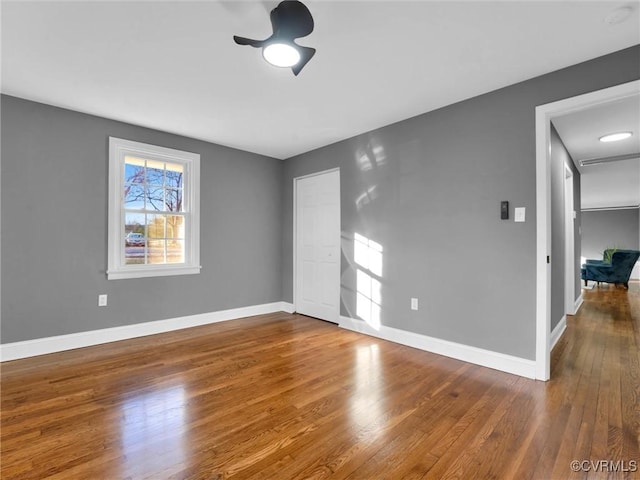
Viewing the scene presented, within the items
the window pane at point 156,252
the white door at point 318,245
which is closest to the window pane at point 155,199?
the window pane at point 156,252

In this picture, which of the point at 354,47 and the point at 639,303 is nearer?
the point at 354,47

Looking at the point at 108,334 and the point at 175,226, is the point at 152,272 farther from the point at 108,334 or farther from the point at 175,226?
the point at 108,334

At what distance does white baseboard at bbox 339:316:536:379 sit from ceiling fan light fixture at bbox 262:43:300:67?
9.40ft

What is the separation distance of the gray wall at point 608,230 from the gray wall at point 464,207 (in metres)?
10.9

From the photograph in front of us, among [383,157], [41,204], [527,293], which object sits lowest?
[527,293]

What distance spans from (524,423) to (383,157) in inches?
112

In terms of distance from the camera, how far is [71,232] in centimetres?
322

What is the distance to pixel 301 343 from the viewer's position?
3.42m

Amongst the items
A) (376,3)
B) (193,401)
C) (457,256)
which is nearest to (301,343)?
(193,401)

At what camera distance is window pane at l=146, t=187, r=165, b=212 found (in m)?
3.81

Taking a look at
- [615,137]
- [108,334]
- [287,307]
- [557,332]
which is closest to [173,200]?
[108,334]

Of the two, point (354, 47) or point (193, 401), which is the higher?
point (354, 47)

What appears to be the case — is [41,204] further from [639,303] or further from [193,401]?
[639,303]

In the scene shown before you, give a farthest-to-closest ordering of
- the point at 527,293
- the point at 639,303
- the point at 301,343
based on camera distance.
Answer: the point at 639,303, the point at 301,343, the point at 527,293
